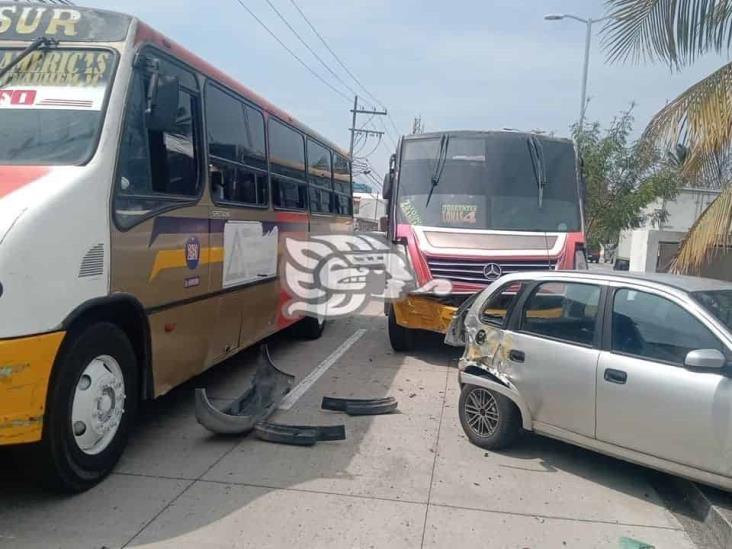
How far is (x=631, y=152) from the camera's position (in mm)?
14852

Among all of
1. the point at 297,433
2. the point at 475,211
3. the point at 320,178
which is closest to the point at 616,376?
the point at 297,433

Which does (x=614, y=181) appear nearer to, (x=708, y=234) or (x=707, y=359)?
(x=708, y=234)

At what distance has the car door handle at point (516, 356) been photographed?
492cm

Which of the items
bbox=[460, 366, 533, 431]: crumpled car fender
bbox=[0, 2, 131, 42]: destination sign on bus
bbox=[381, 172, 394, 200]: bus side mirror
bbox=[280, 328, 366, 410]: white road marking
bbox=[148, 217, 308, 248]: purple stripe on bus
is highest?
bbox=[0, 2, 131, 42]: destination sign on bus

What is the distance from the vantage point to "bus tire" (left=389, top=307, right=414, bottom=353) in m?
8.73

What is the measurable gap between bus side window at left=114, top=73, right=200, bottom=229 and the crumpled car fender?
2.81 m

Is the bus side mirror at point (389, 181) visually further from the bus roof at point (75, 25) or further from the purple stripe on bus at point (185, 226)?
the bus roof at point (75, 25)

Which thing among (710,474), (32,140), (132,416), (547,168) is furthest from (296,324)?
(710,474)

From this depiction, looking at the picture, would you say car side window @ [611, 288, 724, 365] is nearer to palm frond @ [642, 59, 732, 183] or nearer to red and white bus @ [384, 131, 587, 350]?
red and white bus @ [384, 131, 587, 350]

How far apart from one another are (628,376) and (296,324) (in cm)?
622

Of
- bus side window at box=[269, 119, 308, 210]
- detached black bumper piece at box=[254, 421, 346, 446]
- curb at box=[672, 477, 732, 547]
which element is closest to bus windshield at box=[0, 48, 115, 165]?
detached black bumper piece at box=[254, 421, 346, 446]

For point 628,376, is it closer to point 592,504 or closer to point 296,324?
point 592,504

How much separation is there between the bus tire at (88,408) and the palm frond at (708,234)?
20.4ft

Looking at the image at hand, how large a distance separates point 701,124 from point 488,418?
440cm
